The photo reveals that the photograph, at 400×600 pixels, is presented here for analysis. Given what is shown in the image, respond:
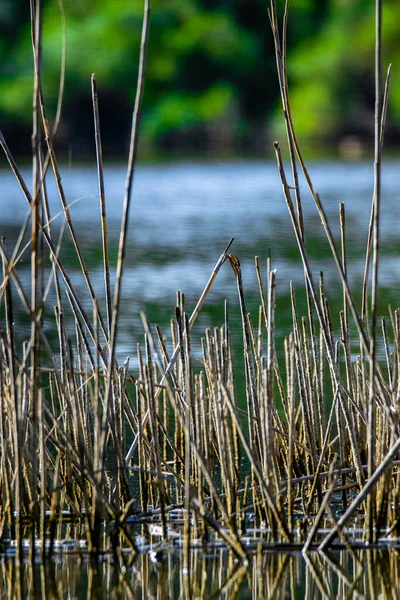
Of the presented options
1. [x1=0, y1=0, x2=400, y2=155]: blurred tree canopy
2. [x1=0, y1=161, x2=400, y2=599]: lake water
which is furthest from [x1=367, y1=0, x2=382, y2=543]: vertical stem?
[x1=0, y1=0, x2=400, y2=155]: blurred tree canopy

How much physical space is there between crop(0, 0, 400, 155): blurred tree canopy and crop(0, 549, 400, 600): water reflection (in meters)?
34.2

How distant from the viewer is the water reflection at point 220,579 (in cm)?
338

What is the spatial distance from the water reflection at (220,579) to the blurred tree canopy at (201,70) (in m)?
34.2

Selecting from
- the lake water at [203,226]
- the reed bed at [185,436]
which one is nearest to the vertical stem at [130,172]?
the reed bed at [185,436]

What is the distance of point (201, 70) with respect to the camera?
4447 cm

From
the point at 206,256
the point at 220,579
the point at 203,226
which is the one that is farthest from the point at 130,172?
the point at 203,226

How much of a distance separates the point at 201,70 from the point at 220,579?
139 ft

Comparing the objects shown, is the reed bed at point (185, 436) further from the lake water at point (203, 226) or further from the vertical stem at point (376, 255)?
the lake water at point (203, 226)

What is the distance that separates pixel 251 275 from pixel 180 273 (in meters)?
0.78

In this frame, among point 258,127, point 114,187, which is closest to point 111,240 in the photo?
point 114,187

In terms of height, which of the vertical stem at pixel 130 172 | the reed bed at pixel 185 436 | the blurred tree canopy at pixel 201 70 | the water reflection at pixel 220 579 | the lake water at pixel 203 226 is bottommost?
the water reflection at pixel 220 579

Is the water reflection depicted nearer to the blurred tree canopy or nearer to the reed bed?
the reed bed

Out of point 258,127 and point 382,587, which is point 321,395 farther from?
point 258,127

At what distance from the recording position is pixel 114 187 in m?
23.8
